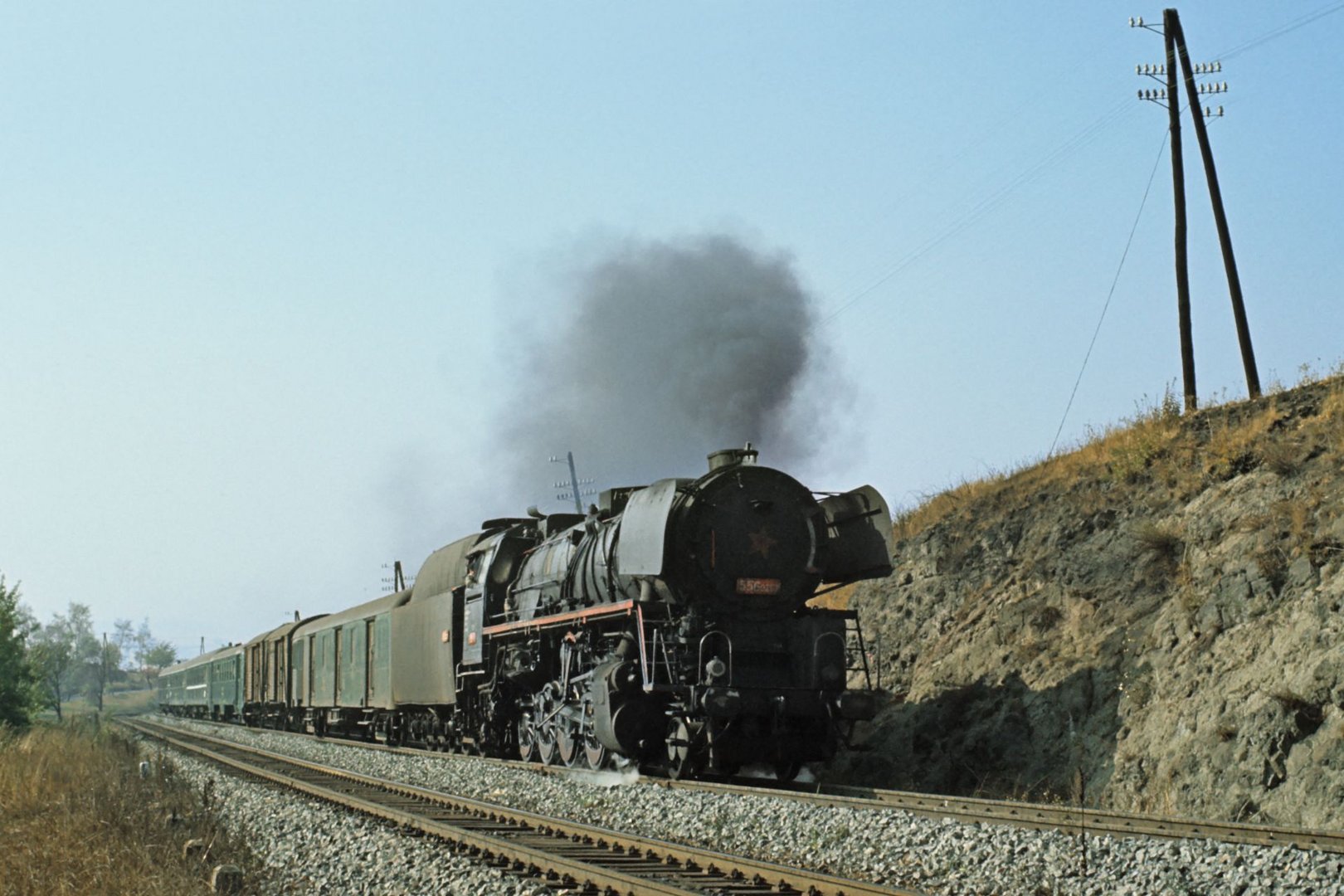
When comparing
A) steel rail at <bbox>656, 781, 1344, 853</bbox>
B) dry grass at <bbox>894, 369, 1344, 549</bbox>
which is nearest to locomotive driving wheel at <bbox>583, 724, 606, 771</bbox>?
steel rail at <bbox>656, 781, 1344, 853</bbox>

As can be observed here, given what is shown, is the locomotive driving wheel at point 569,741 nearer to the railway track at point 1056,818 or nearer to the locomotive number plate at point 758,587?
the railway track at point 1056,818

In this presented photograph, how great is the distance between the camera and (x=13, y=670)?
35.6m

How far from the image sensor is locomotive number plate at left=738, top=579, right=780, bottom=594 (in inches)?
564

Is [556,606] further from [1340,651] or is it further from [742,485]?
[1340,651]

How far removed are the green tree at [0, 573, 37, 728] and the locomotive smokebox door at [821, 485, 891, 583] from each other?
27.1 m

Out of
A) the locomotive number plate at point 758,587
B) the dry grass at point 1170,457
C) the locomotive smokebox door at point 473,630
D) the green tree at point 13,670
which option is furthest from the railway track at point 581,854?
the green tree at point 13,670

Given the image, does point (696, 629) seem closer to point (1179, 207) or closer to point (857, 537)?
point (857, 537)

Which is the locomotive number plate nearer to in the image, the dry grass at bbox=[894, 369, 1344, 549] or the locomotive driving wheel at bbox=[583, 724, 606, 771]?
the locomotive driving wheel at bbox=[583, 724, 606, 771]

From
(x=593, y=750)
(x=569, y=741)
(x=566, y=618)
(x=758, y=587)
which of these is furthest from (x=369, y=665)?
(x=758, y=587)

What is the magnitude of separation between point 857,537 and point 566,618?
Result: 3.91 metres

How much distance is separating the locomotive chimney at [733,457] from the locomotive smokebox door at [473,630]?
625 cm

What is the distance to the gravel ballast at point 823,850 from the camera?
7328 millimetres

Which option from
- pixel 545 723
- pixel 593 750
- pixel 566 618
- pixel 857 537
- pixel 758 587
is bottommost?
pixel 593 750

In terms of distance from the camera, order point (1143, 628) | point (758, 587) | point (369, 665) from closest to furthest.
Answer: point (1143, 628) → point (758, 587) → point (369, 665)
